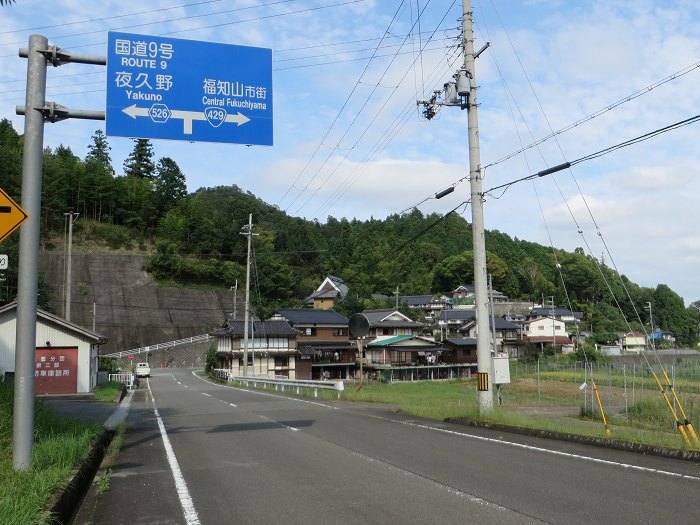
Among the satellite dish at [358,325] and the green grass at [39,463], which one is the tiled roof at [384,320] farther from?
the green grass at [39,463]

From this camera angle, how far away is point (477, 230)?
14734 mm

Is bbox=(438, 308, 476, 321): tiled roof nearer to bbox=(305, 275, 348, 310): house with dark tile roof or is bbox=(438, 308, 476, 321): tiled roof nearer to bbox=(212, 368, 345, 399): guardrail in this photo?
bbox=(305, 275, 348, 310): house with dark tile roof

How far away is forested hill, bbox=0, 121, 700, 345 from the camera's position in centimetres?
8462

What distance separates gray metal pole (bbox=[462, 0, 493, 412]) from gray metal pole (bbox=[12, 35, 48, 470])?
9.58 meters

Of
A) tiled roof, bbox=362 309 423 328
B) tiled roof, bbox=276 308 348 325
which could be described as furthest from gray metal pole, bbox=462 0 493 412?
tiled roof, bbox=362 309 423 328

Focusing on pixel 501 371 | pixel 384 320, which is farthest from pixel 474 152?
pixel 384 320

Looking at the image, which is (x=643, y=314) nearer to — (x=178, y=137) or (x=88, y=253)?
(x=88, y=253)

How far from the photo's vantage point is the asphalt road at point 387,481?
5656mm

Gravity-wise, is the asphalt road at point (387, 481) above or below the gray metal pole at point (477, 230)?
below

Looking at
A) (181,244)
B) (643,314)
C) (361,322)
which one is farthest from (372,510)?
(643,314)

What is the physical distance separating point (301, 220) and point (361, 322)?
7744 cm

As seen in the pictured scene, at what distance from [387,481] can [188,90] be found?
6.76m

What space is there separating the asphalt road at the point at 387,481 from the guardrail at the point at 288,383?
1120 cm

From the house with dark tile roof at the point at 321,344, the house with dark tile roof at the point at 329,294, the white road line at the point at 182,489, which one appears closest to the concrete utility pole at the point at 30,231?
the white road line at the point at 182,489
